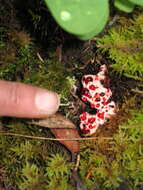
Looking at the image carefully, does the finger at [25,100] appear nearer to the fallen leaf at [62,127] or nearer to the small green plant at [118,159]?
the fallen leaf at [62,127]

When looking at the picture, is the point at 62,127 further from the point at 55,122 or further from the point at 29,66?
the point at 29,66

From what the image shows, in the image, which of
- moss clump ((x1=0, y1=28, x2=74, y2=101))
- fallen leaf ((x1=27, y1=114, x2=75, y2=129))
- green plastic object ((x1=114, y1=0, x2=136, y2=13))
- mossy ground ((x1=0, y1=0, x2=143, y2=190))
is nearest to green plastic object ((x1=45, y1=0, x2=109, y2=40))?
green plastic object ((x1=114, y1=0, x2=136, y2=13))

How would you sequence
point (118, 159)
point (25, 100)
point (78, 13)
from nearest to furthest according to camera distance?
point (78, 13) < point (25, 100) < point (118, 159)

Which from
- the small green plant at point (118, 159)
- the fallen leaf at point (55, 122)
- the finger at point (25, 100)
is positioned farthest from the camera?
the fallen leaf at point (55, 122)

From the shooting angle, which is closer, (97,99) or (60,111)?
(97,99)

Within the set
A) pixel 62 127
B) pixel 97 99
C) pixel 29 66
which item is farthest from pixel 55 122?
pixel 29 66

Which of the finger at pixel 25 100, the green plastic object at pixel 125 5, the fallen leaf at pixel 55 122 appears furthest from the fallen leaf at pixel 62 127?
the green plastic object at pixel 125 5
